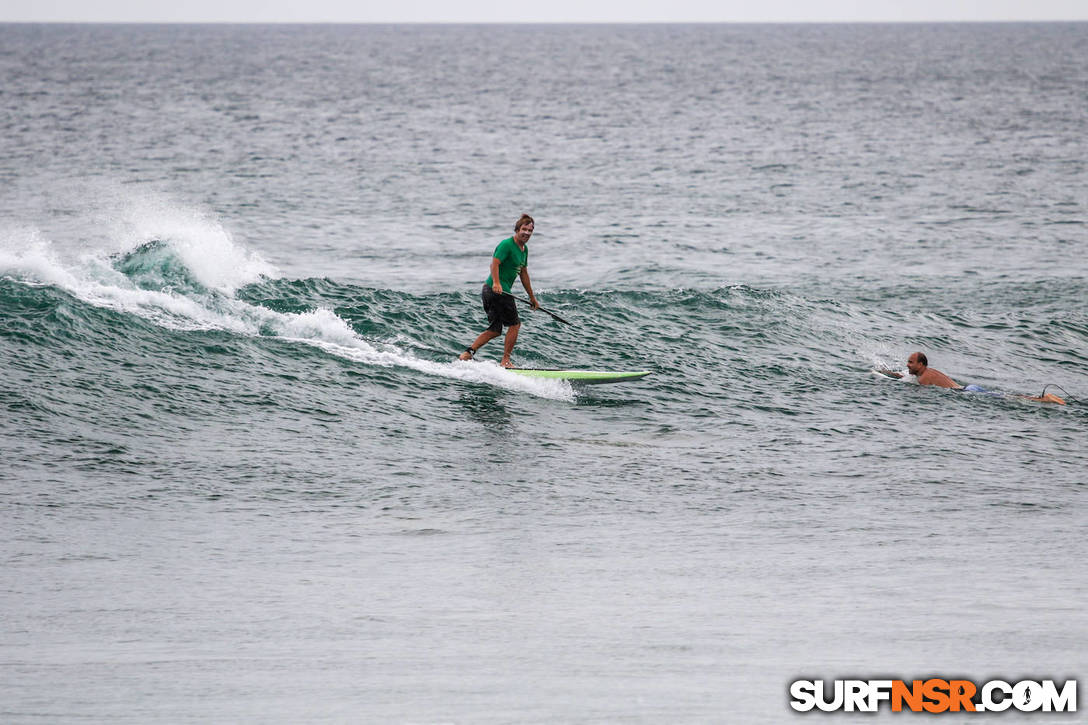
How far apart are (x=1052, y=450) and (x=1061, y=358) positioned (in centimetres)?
551

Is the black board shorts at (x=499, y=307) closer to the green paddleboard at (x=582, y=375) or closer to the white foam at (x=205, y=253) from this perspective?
the green paddleboard at (x=582, y=375)

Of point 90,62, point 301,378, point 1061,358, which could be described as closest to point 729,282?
point 1061,358

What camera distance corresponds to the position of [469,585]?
826 centimetres

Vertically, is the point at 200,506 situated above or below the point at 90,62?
below

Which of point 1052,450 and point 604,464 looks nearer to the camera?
point 604,464

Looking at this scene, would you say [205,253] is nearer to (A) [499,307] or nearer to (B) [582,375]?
(A) [499,307]

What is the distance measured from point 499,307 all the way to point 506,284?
0.97 ft

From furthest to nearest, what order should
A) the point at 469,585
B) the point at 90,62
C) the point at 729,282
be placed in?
the point at 90,62
the point at 729,282
the point at 469,585

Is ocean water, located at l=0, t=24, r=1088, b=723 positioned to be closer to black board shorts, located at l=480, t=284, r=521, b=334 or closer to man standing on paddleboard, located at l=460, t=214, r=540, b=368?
man standing on paddleboard, located at l=460, t=214, r=540, b=368

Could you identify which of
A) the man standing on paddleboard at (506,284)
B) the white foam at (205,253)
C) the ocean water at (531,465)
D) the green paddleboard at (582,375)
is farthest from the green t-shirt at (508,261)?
the white foam at (205,253)

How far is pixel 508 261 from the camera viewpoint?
1361cm

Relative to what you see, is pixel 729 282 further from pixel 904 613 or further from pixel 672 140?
pixel 672 140

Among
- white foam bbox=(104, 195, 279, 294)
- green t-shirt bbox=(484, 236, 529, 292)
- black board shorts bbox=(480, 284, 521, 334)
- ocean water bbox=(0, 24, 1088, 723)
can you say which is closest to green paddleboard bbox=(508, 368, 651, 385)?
ocean water bbox=(0, 24, 1088, 723)

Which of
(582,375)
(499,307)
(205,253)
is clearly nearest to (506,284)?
(499,307)
